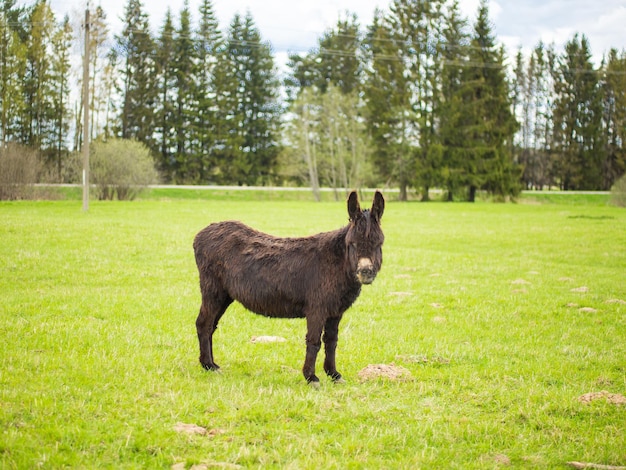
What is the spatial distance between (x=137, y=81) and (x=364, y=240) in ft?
227

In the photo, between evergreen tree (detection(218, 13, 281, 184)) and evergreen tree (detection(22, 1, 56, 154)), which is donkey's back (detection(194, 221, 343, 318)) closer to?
evergreen tree (detection(22, 1, 56, 154))

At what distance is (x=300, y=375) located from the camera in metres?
7.29

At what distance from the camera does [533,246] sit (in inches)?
941

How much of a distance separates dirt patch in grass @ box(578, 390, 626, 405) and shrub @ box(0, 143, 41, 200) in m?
38.1

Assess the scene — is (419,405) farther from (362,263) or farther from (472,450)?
(362,263)

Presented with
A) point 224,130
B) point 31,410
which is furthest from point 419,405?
point 224,130

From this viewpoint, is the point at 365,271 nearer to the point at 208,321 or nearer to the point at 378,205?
the point at 378,205

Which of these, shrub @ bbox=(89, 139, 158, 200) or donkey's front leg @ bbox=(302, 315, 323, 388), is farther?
shrub @ bbox=(89, 139, 158, 200)

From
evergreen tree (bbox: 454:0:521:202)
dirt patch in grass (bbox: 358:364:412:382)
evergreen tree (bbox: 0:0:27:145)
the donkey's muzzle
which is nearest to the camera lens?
the donkey's muzzle

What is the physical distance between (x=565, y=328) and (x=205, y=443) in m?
7.84

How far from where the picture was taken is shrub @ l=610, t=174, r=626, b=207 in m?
50.0

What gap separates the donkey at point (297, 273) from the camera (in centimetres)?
639

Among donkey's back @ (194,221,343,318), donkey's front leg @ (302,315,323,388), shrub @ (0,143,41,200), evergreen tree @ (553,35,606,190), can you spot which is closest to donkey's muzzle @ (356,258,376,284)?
donkey's back @ (194,221,343,318)

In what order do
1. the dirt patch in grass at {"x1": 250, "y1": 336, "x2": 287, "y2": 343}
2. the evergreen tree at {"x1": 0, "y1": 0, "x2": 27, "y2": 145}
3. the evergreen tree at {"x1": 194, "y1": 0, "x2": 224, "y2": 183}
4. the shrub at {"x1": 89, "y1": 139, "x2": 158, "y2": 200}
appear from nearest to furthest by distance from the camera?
1. the dirt patch in grass at {"x1": 250, "y1": 336, "x2": 287, "y2": 343}
2. the shrub at {"x1": 89, "y1": 139, "x2": 158, "y2": 200}
3. the evergreen tree at {"x1": 0, "y1": 0, "x2": 27, "y2": 145}
4. the evergreen tree at {"x1": 194, "y1": 0, "x2": 224, "y2": 183}
